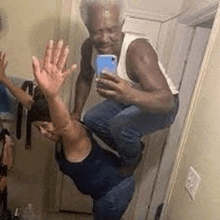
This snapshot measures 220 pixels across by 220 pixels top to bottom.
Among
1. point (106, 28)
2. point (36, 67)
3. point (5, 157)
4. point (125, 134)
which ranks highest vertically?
point (106, 28)

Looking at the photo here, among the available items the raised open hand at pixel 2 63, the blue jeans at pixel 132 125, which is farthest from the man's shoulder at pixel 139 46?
the raised open hand at pixel 2 63

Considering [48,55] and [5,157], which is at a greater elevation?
[48,55]

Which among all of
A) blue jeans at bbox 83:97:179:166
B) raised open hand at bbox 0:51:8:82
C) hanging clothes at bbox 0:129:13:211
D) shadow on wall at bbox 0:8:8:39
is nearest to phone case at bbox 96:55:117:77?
blue jeans at bbox 83:97:179:166

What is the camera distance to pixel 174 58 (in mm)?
1251

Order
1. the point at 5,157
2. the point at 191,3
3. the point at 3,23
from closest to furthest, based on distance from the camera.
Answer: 1. the point at 191,3
2. the point at 3,23
3. the point at 5,157

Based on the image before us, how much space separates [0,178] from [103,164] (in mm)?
720

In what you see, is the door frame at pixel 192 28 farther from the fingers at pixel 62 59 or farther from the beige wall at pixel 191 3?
the fingers at pixel 62 59

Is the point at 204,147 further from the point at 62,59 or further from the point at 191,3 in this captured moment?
the point at 191,3

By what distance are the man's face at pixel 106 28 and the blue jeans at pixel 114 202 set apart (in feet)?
1.75

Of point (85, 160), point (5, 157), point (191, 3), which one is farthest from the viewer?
point (5, 157)

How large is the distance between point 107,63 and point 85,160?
1.20 feet

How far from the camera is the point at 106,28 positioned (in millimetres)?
857

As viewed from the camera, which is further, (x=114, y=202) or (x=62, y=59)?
(x=114, y=202)

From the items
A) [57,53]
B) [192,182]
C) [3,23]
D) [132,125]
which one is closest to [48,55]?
[57,53]
